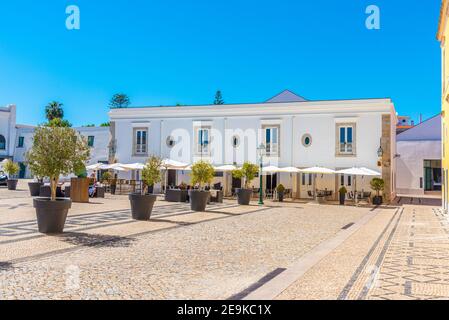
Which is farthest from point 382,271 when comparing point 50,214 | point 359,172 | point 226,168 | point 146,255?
point 226,168

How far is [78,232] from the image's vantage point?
9617 millimetres

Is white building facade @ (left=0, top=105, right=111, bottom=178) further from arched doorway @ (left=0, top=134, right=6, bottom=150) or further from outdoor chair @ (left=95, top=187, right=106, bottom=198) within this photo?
outdoor chair @ (left=95, top=187, right=106, bottom=198)

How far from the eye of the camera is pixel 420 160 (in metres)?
35.1

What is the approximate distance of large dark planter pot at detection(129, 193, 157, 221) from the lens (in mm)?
12273

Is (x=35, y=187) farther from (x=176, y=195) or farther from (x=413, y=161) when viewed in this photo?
(x=413, y=161)

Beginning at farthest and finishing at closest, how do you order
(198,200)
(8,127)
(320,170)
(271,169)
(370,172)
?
(8,127)
(271,169)
(320,170)
(370,172)
(198,200)

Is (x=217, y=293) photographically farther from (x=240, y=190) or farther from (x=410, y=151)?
(x=410, y=151)

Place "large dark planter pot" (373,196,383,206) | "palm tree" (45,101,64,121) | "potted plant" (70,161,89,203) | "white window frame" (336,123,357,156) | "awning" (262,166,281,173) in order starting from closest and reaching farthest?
"potted plant" (70,161,89,203) → "large dark planter pot" (373,196,383,206) → "awning" (262,166,281,173) → "white window frame" (336,123,357,156) → "palm tree" (45,101,64,121)

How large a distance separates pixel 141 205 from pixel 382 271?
7.69 metres

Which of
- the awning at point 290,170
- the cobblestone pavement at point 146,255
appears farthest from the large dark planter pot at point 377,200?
the cobblestone pavement at point 146,255

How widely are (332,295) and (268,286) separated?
0.82 m

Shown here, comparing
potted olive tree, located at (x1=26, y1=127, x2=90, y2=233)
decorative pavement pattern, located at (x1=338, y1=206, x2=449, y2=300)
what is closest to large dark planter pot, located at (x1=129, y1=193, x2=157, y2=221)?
potted olive tree, located at (x1=26, y1=127, x2=90, y2=233)

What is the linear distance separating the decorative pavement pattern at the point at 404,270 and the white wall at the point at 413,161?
86.1ft
